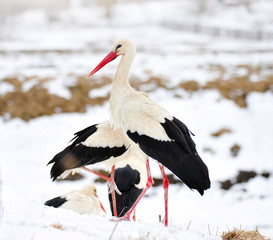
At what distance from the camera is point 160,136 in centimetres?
346

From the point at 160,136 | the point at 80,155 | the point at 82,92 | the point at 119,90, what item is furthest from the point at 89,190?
the point at 82,92

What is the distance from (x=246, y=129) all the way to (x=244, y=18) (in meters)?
32.3

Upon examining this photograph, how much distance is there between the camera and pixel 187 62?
1686 centimetres

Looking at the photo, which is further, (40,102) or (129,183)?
(40,102)

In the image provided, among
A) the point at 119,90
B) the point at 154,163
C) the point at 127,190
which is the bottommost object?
the point at 127,190

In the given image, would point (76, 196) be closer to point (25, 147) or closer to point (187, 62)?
point (25, 147)

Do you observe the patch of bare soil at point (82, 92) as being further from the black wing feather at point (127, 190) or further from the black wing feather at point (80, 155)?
the black wing feather at point (80, 155)

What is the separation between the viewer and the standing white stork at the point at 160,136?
3320mm

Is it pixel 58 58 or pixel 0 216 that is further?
pixel 58 58

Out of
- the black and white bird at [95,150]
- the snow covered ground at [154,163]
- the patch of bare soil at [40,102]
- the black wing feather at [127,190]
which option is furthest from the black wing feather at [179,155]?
the patch of bare soil at [40,102]

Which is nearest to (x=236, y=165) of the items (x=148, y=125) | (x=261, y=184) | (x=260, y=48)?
(x=261, y=184)

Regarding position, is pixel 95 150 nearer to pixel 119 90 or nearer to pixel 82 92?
pixel 119 90

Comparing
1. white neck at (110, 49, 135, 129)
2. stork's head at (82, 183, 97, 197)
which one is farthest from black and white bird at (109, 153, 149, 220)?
white neck at (110, 49, 135, 129)

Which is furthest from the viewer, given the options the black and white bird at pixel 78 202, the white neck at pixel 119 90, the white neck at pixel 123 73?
the black and white bird at pixel 78 202
